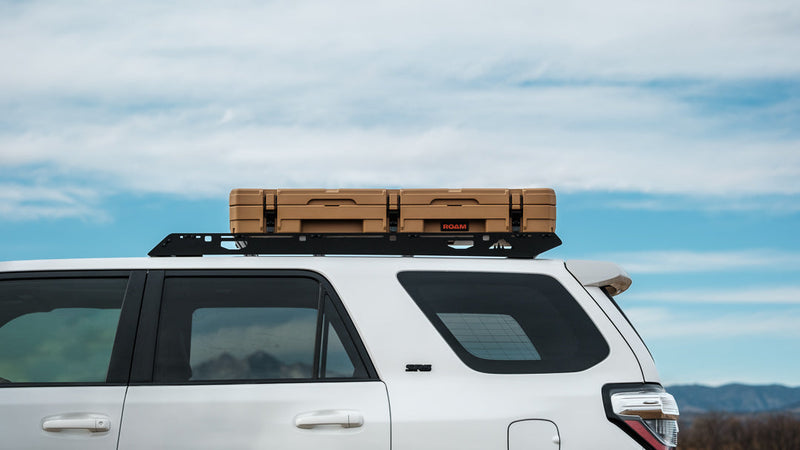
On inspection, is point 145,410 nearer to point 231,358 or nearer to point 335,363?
point 231,358

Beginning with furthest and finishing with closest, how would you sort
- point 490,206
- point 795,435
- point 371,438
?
1. point 795,435
2. point 490,206
3. point 371,438

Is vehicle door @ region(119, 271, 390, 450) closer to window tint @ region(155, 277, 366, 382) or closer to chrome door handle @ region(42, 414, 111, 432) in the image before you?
window tint @ region(155, 277, 366, 382)

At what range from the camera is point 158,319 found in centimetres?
466

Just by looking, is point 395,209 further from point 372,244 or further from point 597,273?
point 597,273

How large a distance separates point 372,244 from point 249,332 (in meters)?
0.80

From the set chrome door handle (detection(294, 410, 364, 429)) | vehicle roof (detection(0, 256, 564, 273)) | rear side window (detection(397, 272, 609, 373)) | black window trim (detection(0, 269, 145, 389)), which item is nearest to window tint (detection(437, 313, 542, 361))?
rear side window (detection(397, 272, 609, 373))

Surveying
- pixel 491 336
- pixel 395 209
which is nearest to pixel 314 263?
pixel 395 209

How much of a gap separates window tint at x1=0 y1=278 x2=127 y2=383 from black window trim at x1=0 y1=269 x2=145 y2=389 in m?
0.03

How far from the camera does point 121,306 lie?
4727mm

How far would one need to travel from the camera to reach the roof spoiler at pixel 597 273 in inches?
182

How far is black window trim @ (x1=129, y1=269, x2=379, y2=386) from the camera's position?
446 cm

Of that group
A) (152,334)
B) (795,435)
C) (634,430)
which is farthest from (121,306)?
(795,435)

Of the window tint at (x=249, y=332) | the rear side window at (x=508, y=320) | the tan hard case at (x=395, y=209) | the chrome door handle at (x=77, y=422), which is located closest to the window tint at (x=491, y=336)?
the rear side window at (x=508, y=320)

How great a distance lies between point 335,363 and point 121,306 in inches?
47.2
